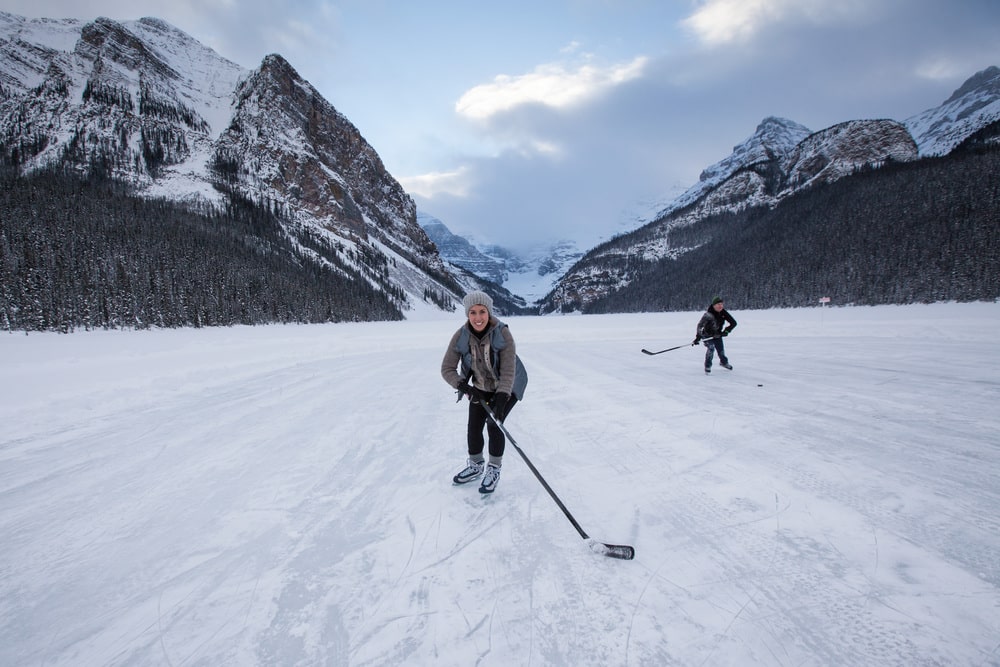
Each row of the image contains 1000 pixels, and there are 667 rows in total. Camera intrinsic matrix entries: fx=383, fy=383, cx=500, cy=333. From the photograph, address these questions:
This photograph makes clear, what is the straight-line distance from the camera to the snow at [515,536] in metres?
2.15

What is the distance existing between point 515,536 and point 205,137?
18757 centimetres

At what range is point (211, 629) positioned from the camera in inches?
90.3

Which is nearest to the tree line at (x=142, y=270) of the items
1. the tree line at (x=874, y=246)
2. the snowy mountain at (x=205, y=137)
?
the snowy mountain at (x=205, y=137)

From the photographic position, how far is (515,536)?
125 inches

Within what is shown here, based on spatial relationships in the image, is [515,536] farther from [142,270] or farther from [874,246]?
[874,246]

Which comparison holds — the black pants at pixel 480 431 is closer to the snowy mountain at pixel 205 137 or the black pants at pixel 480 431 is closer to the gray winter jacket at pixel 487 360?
the gray winter jacket at pixel 487 360

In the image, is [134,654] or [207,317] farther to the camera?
[207,317]

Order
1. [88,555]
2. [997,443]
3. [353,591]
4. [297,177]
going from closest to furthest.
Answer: [353,591]
[88,555]
[997,443]
[297,177]

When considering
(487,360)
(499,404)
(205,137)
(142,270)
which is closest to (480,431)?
(499,404)

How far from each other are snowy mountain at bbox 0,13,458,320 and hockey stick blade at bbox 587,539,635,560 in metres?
103

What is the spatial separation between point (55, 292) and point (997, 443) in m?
61.9

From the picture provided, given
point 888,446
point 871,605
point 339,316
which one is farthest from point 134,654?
point 339,316

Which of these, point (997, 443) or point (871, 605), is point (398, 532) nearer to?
point (871, 605)

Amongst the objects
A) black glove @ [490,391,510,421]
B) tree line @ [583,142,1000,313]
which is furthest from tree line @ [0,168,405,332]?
tree line @ [583,142,1000,313]
